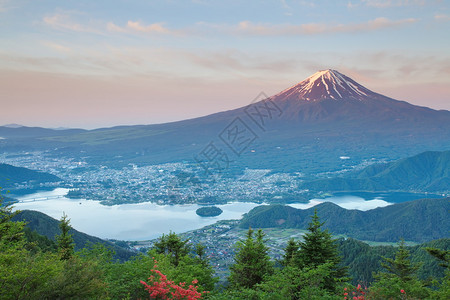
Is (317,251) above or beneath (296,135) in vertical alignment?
beneath

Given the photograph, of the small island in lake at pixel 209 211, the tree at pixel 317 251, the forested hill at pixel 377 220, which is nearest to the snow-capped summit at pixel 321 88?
the forested hill at pixel 377 220

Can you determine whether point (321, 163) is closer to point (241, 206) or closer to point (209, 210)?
point (241, 206)

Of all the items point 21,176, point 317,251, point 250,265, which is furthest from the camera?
point 21,176

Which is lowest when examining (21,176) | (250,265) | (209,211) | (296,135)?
(209,211)

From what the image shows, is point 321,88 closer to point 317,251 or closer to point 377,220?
point 377,220

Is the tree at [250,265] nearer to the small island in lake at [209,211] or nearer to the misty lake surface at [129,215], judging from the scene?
the misty lake surface at [129,215]

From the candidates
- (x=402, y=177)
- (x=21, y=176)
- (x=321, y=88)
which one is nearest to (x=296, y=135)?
(x=321, y=88)
